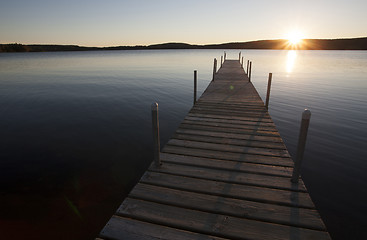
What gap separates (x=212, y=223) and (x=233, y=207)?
1.72 feet

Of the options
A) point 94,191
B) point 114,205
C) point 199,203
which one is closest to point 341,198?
point 199,203

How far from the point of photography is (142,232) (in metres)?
3.02

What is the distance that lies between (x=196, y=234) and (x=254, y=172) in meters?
2.04

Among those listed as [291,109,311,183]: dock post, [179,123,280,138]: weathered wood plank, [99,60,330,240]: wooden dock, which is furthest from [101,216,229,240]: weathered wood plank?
[179,123,280,138]: weathered wood plank

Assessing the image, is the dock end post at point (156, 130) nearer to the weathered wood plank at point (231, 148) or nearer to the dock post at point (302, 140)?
the weathered wood plank at point (231, 148)

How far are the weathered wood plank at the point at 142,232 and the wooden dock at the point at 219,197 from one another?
0.6 inches

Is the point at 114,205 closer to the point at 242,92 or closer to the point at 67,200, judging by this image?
the point at 67,200

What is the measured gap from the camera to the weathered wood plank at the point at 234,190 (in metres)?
3.62

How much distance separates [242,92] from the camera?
1292cm

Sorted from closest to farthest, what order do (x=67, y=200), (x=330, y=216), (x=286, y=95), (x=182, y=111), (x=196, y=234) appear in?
(x=196, y=234) → (x=330, y=216) → (x=67, y=200) → (x=182, y=111) → (x=286, y=95)

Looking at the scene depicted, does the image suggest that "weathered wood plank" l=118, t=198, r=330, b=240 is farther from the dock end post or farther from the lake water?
the lake water

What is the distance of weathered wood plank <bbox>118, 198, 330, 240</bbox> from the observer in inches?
118

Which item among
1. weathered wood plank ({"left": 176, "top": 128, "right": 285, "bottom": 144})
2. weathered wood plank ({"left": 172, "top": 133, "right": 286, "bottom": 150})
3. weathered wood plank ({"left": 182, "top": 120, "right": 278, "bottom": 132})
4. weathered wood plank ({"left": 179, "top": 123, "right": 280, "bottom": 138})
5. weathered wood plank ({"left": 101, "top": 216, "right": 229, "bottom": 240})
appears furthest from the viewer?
weathered wood plank ({"left": 182, "top": 120, "right": 278, "bottom": 132})

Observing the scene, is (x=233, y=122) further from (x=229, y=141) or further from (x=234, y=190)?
(x=234, y=190)
